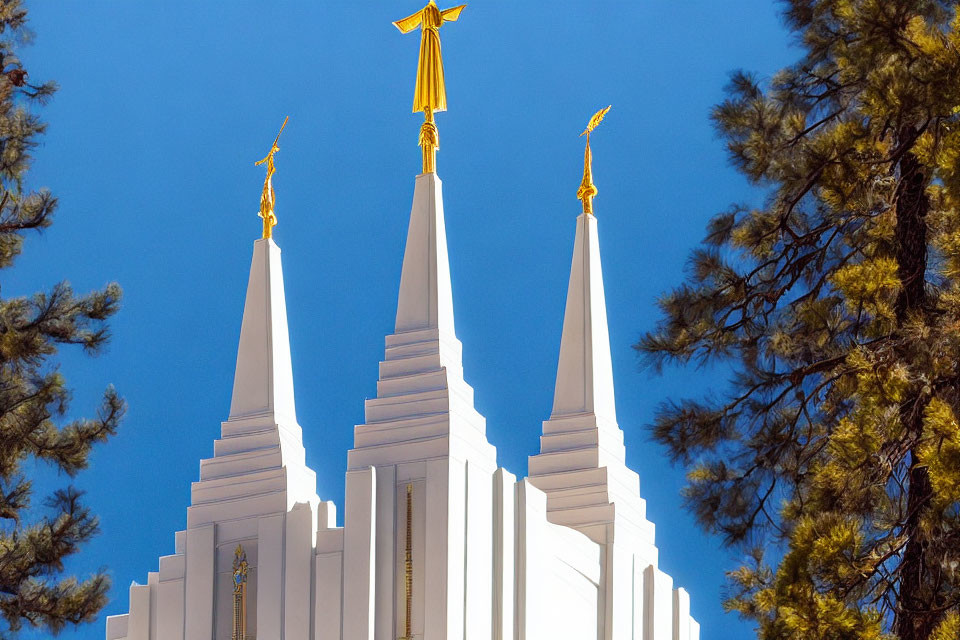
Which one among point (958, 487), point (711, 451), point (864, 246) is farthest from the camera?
point (711, 451)

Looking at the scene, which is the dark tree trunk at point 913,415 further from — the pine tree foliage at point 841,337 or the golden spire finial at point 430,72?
the golden spire finial at point 430,72

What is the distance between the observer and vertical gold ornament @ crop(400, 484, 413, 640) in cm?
1473

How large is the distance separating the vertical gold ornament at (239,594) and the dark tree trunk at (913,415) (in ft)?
16.6

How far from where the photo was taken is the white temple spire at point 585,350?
18.1m

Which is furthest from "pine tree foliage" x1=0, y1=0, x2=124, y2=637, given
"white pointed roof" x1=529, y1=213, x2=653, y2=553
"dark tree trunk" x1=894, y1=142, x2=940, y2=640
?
"dark tree trunk" x1=894, y1=142, x2=940, y2=640

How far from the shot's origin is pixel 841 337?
1702 cm

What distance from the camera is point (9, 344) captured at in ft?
55.8

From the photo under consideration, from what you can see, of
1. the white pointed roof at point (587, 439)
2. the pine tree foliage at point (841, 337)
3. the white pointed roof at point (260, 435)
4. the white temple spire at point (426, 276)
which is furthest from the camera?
the white pointed roof at point (587, 439)

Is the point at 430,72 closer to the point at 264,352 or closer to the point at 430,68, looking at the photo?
the point at 430,68

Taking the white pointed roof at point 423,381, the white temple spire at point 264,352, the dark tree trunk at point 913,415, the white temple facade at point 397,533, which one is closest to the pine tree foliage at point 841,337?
the dark tree trunk at point 913,415

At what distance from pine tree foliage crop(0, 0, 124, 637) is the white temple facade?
1325 mm

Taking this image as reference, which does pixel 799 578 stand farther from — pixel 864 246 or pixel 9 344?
pixel 9 344

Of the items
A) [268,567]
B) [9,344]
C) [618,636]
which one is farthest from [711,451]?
[9,344]

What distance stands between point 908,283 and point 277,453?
5.24m
